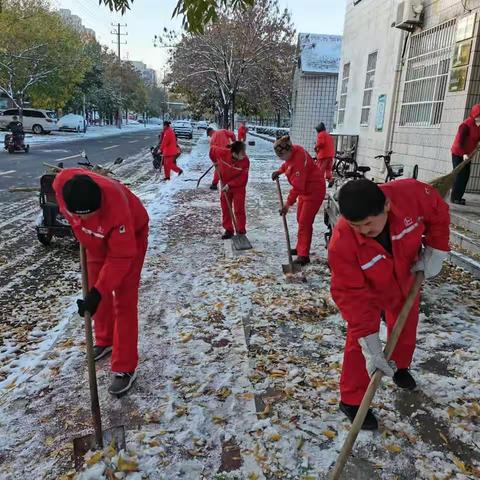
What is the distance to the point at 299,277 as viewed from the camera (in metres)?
5.15

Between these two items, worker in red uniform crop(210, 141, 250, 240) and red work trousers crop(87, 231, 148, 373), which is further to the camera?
worker in red uniform crop(210, 141, 250, 240)

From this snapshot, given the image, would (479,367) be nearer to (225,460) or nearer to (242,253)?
(225,460)

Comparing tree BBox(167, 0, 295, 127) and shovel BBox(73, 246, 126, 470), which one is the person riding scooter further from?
shovel BBox(73, 246, 126, 470)

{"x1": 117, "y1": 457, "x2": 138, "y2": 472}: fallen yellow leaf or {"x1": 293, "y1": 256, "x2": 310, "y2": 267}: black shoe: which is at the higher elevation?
{"x1": 293, "y1": 256, "x2": 310, "y2": 267}: black shoe

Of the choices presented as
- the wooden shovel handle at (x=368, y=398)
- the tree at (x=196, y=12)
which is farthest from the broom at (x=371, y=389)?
the tree at (x=196, y=12)

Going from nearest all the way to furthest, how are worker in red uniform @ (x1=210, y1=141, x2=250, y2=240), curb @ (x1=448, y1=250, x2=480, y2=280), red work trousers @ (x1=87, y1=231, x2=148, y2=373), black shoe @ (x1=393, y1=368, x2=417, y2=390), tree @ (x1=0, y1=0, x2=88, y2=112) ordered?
1. red work trousers @ (x1=87, y1=231, x2=148, y2=373)
2. black shoe @ (x1=393, y1=368, x2=417, y2=390)
3. curb @ (x1=448, y1=250, x2=480, y2=280)
4. worker in red uniform @ (x1=210, y1=141, x2=250, y2=240)
5. tree @ (x1=0, y1=0, x2=88, y2=112)

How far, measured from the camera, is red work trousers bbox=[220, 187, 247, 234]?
6535mm

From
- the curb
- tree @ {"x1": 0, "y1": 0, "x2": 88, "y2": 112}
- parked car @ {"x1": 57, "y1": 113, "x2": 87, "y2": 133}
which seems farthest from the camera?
parked car @ {"x1": 57, "y1": 113, "x2": 87, "y2": 133}

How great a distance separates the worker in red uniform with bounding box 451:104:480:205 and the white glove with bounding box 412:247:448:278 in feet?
15.2

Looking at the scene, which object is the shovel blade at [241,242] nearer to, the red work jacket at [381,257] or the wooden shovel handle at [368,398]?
the red work jacket at [381,257]

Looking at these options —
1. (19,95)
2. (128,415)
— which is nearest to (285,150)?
(128,415)

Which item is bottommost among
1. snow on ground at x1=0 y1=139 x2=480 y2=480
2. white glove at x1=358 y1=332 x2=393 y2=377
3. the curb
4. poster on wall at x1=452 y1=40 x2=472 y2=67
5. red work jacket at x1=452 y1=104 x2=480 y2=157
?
snow on ground at x1=0 y1=139 x2=480 y2=480

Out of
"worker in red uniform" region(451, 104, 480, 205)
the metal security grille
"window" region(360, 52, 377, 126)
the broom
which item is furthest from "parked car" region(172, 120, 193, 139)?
the broom

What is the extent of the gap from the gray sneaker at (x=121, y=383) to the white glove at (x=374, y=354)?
163 centimetres
